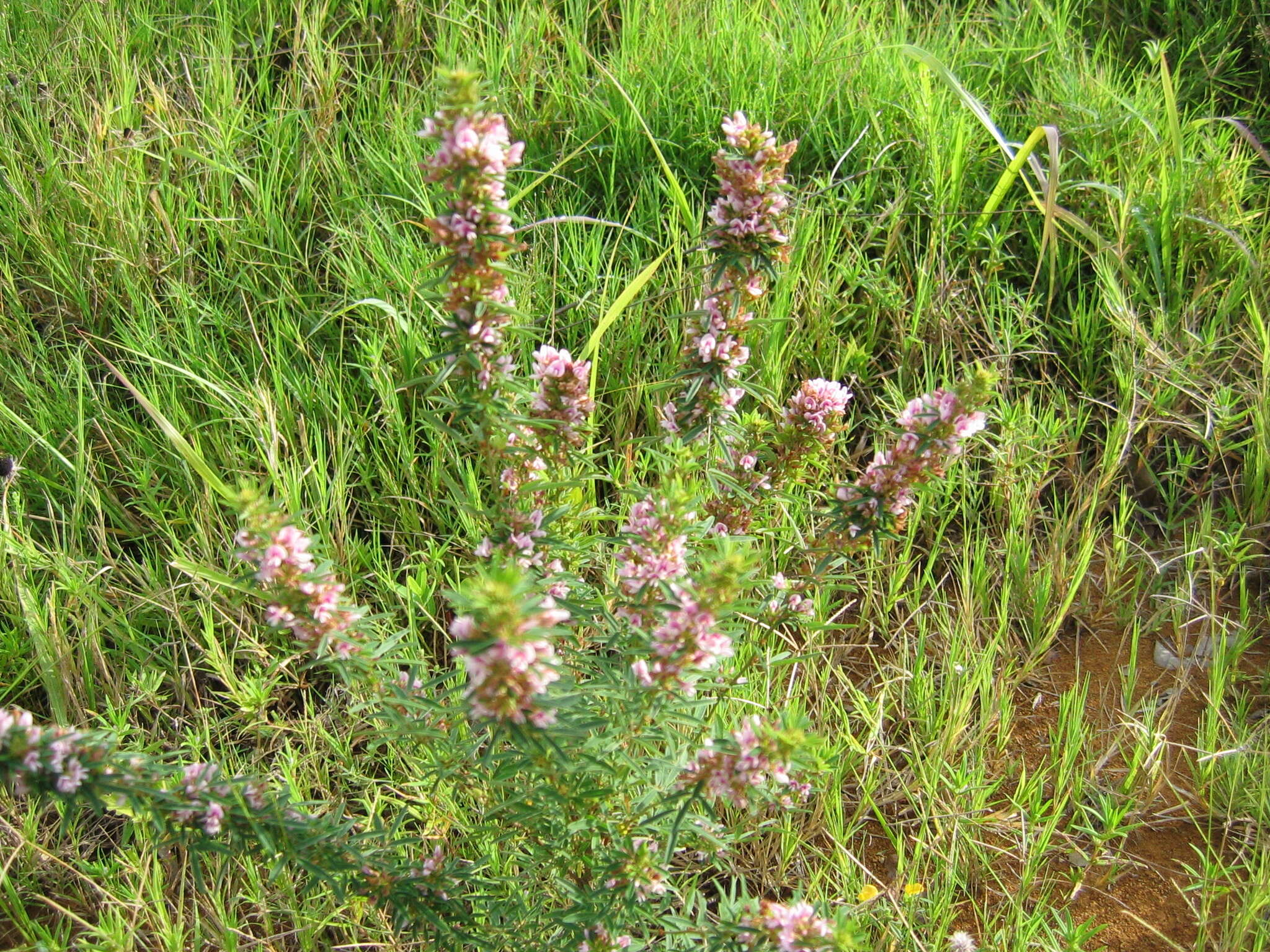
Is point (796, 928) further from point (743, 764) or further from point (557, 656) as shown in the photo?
point (557, 656)

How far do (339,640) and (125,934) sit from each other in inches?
33.7

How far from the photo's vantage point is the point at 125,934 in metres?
2.05

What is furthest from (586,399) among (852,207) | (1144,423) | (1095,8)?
(1095,8)

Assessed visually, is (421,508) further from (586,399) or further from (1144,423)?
(1144,423)

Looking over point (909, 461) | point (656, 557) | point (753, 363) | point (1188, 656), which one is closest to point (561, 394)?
point (656, 557)

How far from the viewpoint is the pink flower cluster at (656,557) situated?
1.73 meters

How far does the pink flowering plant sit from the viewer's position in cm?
157

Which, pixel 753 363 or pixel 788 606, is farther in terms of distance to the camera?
pixel 753 363

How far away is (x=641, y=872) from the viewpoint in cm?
175

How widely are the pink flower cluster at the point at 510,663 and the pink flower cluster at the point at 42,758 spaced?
61 cm

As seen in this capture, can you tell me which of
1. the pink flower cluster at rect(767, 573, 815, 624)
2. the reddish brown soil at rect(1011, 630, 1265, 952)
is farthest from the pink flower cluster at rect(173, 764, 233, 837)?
the reddish brown soil at rect(1011, 630, 1265, 952)

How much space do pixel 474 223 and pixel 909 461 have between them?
91cm

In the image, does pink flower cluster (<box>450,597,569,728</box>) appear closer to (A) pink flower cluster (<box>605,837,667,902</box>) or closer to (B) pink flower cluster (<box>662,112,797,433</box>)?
(A) pink flower cluster (<box>605,837,667,902</box>)

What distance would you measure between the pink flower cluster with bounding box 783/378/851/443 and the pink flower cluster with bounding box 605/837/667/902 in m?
0.89
